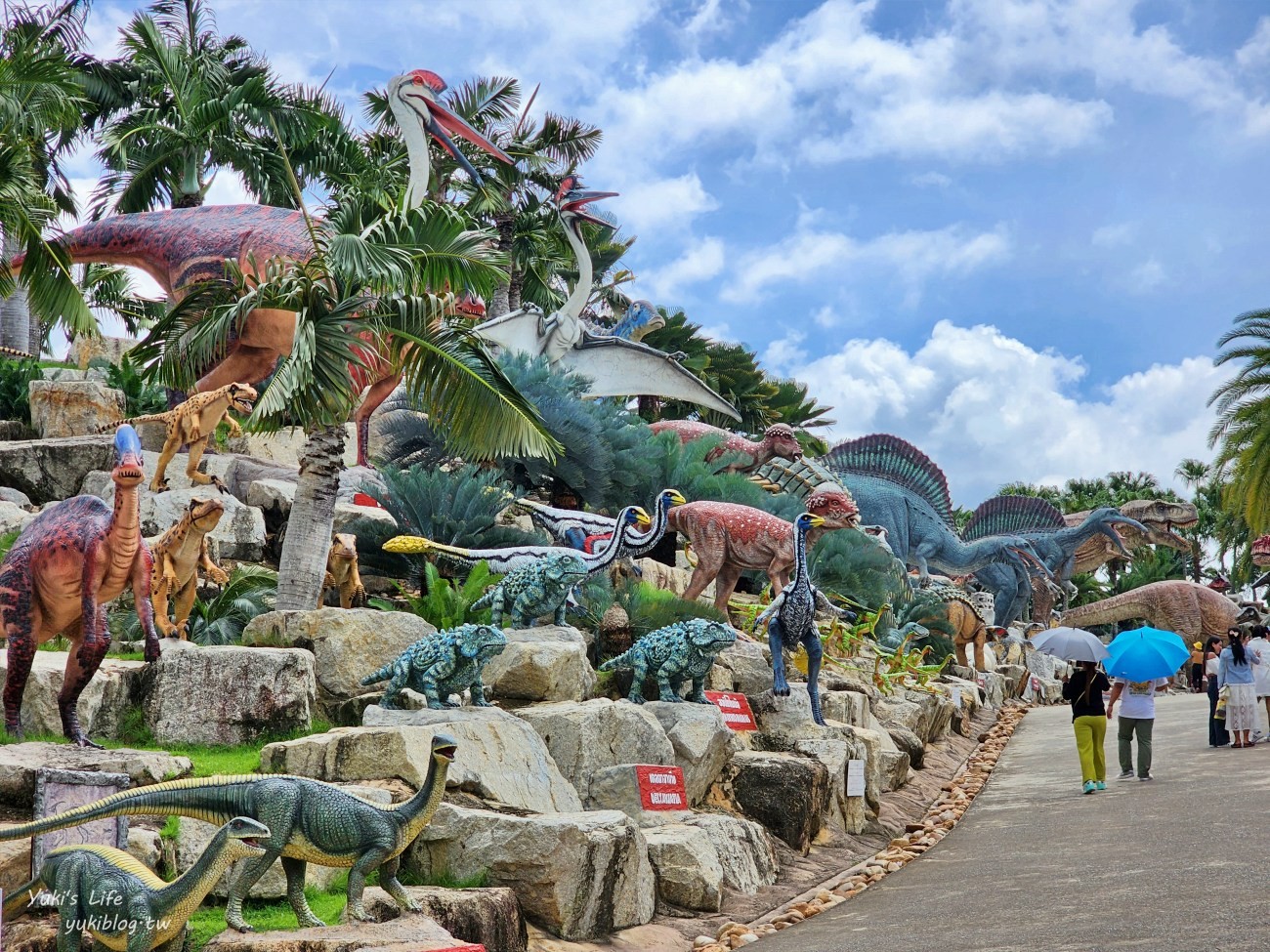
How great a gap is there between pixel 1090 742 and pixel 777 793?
3.14 metres

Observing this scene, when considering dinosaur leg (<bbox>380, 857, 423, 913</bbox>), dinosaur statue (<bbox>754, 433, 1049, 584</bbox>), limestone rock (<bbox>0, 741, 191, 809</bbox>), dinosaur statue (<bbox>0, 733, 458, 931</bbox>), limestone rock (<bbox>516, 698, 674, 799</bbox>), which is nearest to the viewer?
dinosaur statue (<bbox>0, 733, 458, 931</bbox>)

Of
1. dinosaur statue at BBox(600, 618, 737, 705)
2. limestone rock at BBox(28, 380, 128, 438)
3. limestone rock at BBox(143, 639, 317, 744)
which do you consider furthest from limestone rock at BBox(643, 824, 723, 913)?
limestone rock at BBox(28, 380, 128, 438)

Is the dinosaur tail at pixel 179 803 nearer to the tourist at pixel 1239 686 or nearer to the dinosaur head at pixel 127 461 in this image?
the dinosaur head at pixel 127 461

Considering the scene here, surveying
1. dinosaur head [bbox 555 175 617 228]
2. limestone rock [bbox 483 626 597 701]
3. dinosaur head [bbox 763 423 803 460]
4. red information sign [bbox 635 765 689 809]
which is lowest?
red information sign [bbox 635 765 689 809]

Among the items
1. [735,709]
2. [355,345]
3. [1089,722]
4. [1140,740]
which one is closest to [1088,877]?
[735,709]

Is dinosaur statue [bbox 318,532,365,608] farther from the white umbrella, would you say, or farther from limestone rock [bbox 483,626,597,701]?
the white umbrella

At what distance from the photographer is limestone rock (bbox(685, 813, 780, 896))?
23.8 feet

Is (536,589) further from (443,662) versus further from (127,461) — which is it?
(127,461)

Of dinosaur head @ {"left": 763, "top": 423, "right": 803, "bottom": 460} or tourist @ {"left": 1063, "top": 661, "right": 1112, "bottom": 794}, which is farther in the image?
dinosaur head @ {"left": 763, "top": 423, "right": 803, "bottom": 460}

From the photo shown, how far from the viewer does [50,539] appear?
20.5 ft

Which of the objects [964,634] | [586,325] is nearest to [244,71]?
[586,325]

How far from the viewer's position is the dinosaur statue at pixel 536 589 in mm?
8820

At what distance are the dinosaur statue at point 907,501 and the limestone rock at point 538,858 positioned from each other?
1450 centimetres

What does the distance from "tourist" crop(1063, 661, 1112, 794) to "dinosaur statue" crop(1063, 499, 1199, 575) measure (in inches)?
697
